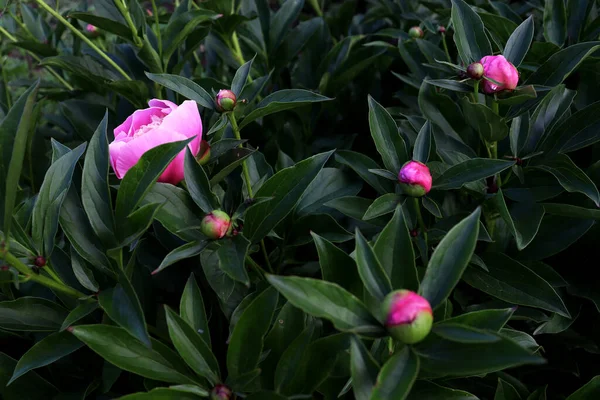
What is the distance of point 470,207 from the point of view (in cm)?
93

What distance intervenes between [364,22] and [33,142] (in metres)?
0.92

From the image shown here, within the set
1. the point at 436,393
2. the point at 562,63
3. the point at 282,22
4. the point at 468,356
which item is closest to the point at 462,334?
the point at 468,356

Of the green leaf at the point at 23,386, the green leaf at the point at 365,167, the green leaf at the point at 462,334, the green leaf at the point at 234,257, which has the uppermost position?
the green leaf at the point at 462,334

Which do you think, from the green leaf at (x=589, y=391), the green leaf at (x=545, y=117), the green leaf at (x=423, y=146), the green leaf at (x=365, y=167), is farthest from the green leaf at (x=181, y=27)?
the green leaf at (x=589, y=391)

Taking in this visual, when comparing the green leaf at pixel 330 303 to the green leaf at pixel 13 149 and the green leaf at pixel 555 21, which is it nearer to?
the green leaf at pixel 13 149

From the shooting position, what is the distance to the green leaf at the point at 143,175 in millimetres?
633

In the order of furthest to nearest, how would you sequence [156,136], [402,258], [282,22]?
[282,22], [156,136], [402,258]

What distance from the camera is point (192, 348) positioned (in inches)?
24.5

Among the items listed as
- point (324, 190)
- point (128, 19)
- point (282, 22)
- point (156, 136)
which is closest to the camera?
point (156, 136)

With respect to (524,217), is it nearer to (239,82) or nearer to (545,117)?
(545,117)

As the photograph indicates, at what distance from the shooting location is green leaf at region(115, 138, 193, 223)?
0.63 m

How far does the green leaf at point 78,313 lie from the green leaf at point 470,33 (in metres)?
0.60

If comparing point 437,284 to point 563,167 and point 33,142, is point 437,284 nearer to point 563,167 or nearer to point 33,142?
point 563,167

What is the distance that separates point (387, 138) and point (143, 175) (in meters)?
0.34
